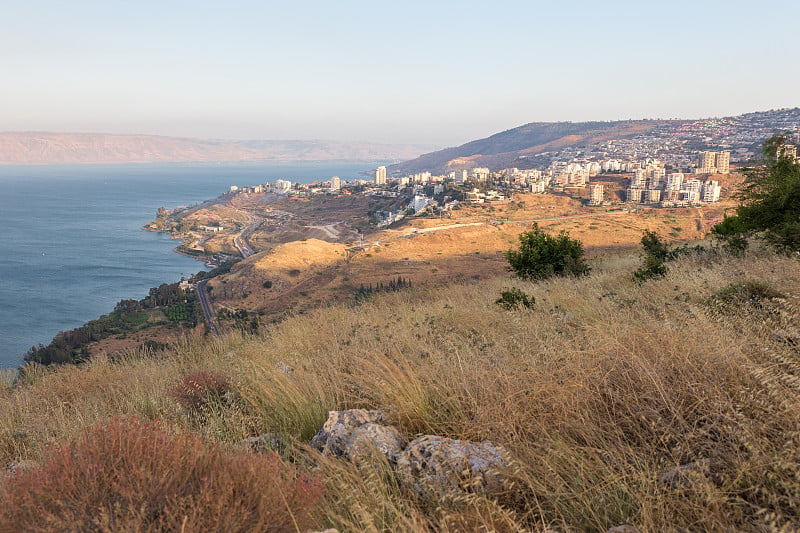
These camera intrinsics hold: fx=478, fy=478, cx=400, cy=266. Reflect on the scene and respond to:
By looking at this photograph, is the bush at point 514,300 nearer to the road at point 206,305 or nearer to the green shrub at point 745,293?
the green shrub at point 745,293

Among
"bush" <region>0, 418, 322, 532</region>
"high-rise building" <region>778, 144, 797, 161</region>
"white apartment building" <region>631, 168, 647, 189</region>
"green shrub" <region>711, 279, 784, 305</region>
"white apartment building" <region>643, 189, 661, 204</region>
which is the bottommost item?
"white apartment building" <region>643, 189, 661, 204</region>

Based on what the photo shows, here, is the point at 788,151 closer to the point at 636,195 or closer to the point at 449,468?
the point at 449,468

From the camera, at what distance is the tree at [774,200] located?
961cm

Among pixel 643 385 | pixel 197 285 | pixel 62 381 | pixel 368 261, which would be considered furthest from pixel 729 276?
pixel 197 285

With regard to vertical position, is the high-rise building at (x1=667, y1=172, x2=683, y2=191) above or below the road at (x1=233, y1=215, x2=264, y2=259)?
above

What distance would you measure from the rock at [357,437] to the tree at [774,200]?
9.33 m

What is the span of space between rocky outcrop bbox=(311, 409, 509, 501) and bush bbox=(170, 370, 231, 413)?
160 cm

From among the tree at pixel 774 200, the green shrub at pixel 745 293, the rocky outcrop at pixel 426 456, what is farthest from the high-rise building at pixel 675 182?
the rocky outcrop at pixel 426 456

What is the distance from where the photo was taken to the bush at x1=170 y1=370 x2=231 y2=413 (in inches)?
160

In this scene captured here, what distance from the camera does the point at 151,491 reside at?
1.70 metres

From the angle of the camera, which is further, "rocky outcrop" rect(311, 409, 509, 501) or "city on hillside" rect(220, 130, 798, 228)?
"city on hillside" rect(220, 130, 798, 228)

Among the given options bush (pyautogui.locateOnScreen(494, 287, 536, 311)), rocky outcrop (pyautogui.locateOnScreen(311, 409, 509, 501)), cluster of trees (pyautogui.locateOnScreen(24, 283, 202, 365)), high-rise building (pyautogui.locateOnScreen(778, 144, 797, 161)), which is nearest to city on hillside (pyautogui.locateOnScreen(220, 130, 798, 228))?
cluster of trees (pyautogui.locateOnScreen(24, 283, 202, 365))

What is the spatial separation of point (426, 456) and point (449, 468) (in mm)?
162

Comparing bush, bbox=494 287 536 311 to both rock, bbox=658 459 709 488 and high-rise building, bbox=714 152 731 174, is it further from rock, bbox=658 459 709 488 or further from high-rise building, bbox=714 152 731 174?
high-rise building, bbox=714 152 731 174
